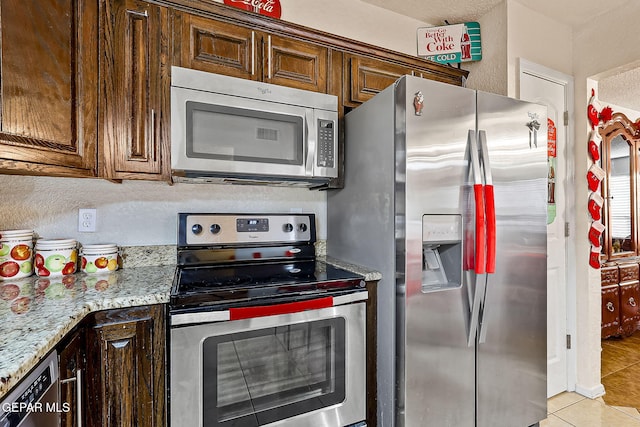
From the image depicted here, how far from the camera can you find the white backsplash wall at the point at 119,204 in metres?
1.58

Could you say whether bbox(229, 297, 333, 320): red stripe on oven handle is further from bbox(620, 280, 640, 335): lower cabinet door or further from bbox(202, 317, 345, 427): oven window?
bbox(620, 280, 640, 335): lower cabinet door

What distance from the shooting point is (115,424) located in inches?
45.6

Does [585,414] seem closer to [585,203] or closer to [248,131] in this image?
[585,203]

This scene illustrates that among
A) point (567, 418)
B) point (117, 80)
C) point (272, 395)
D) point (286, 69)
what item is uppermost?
point (286, 69)

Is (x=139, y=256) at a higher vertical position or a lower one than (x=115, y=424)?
higher

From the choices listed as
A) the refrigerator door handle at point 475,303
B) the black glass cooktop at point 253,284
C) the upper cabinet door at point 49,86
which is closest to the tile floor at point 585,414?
the refrigerator door handle at point 475,303

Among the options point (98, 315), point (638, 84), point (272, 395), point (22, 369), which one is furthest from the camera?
point (638, 84)

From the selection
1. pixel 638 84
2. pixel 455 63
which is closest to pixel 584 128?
pixel 455 63

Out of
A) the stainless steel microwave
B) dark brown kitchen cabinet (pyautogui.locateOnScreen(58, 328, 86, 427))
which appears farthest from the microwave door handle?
dark brown kitchen cabinet (pyautogui.locateOnScreen(58, 328, 86, 427))

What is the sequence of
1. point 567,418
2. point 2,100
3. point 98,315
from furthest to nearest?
point 567,418 → point 98,315 → point 2,100

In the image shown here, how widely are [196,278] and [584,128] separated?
2.69 meters

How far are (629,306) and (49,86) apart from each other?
15.8ft

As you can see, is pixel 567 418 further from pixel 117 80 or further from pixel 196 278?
pixel 117 80

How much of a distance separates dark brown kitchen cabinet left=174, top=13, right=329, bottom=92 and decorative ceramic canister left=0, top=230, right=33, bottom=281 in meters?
1.04
